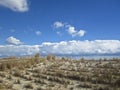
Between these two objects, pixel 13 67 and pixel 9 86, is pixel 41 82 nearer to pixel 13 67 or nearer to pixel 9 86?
pixel 9 86

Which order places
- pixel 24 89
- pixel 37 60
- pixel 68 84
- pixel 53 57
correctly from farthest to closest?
pixel 53 57 → pixel 37 60 → pixel 68 84 → pixel 24 89

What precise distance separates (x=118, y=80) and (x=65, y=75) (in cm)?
679

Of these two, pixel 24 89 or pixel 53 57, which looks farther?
pixel 53 57

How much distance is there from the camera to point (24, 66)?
116 feet

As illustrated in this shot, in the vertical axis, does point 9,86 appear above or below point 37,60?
below

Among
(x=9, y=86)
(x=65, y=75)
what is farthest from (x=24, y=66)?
(x=9, y=86)

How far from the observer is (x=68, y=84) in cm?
2180

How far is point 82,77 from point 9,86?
700 cm

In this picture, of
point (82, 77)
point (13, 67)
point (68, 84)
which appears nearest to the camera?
Result: point (68, 84)

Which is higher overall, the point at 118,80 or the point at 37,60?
the point at 37,60

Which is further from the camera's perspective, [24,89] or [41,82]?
[41,82]

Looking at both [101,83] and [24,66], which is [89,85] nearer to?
[101,83]

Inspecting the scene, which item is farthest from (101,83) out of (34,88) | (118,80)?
(34,88)

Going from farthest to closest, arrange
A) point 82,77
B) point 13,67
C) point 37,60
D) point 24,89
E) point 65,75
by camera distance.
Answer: point 37,60
point 13,67
point 65,75
point 82,77
point 24,89
